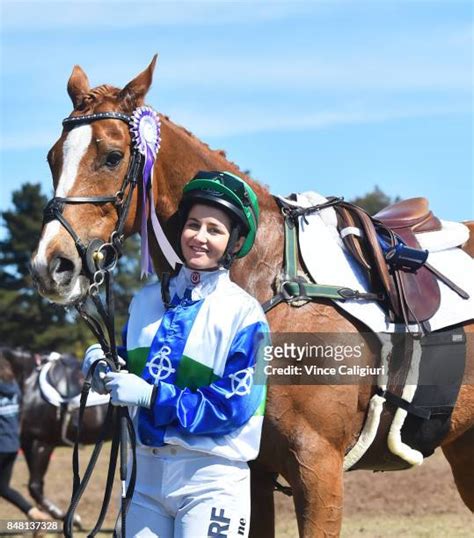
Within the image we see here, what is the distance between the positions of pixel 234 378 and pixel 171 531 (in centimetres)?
58

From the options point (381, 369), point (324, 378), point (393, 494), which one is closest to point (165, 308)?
point (324, 378)

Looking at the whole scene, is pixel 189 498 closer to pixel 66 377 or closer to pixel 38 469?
pixel 38 469

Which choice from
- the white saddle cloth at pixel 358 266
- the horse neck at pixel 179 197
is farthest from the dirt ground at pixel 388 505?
the horse neck at pixel 179 197

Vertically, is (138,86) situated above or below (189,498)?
above

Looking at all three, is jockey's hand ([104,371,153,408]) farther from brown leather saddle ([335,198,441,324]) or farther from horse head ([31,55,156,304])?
brown leather saddle ([335,198,441,324])

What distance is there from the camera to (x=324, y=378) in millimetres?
4230

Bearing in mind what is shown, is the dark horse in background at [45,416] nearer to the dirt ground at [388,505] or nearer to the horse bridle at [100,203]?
the dirt ground at [388,505]

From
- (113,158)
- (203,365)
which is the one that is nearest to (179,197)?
(113,158)

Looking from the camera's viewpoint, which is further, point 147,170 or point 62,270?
point 147,170

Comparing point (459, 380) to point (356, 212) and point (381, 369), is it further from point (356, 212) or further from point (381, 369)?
point (356, 212)

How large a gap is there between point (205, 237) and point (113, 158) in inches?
35.4

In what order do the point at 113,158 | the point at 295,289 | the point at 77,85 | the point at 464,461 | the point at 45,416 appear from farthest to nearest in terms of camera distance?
1. the point at 45,416
2. the point at 464,461
3. the point at 77,85
4. the point at 295,289
5. the point at 113,158

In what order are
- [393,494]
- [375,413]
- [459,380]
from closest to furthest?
[375,413] → [459,380] → [393,494]

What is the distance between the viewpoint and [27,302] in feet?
135
